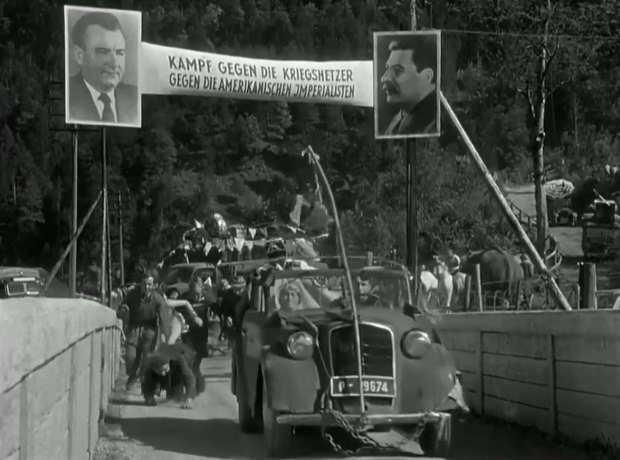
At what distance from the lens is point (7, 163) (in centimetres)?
10969

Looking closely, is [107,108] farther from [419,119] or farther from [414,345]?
[414,345]

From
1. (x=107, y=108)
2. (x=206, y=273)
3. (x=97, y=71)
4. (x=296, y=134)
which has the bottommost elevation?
(x=206, y=273)

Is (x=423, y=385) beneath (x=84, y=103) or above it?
beneath

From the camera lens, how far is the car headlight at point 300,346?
393 inches

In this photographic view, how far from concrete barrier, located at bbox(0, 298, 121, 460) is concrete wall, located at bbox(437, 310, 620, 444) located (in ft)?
13.0

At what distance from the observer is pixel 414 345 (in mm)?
10055

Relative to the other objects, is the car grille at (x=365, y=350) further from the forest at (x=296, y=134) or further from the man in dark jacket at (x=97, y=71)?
the forest at (x=296, y=134)

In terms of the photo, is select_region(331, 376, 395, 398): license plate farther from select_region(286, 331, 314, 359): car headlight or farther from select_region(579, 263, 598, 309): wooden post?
select_region(579, 263, 598, 309): wooden post

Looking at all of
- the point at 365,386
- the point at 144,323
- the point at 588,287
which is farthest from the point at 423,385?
the point at 144,323

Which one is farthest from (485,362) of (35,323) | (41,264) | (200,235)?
(41,264)

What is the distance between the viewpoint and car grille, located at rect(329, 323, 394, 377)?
9969 millimetres

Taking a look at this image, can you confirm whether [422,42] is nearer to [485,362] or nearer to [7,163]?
[485,362]

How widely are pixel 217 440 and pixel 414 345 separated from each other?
254 cm

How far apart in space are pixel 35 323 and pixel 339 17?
5534 inches
